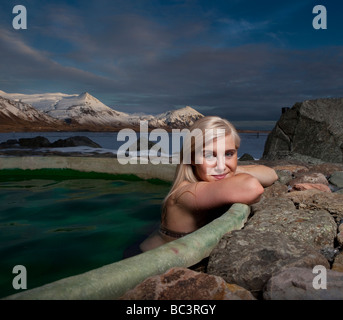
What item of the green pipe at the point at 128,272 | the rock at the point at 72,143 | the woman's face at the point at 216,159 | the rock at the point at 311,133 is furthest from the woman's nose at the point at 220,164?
the rock at the point at 72,143

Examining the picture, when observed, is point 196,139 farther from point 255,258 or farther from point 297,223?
point 255,258

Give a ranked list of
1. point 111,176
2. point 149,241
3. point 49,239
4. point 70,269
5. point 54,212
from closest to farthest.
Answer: point 70,269
point 149,241
point 49,239
point 54,212
point 111,176

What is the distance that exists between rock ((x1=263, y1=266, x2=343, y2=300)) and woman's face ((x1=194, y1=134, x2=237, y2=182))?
95 centimetres

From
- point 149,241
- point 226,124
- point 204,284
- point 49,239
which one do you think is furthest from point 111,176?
point 204,284

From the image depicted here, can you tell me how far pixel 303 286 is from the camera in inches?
41.6

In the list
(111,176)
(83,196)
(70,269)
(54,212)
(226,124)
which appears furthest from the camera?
(111,176)

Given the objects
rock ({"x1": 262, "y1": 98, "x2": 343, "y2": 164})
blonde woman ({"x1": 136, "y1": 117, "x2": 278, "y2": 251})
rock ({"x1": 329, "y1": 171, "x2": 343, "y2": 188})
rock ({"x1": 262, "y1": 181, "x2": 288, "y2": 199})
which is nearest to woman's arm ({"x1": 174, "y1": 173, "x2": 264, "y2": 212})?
blonde woman ({"x1": 136, "y1": 117, "x2": 278, "y2": 251})

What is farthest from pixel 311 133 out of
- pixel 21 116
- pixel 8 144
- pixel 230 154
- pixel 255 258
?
pixel 21 116

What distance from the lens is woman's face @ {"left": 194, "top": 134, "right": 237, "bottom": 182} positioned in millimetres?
2006

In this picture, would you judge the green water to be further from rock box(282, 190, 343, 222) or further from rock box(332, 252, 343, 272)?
rock box(332, 252, 343, 272)

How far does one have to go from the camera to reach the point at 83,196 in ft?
15.3

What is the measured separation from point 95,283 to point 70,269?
55.0 inches

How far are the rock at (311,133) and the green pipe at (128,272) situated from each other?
565 cm

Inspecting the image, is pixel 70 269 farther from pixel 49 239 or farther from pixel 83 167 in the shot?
pixel 83 167
